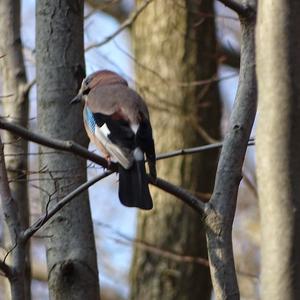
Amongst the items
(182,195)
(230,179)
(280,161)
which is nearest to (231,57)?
(230,179)

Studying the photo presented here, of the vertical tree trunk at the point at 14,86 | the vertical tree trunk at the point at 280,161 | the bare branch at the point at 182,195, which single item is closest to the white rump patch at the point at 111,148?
the bare branch at the point at 182,195

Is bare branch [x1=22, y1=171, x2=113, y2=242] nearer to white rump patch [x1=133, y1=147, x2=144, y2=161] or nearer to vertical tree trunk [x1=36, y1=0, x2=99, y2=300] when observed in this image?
white rump patch [x1=133, y1=147, x2=144, y2=161]

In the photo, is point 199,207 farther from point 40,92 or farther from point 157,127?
point 157,127

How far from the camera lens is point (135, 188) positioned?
4043 mm

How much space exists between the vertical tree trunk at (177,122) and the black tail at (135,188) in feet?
11.1

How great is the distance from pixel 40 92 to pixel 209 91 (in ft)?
10.9

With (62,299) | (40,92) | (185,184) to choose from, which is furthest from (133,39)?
(62,299)

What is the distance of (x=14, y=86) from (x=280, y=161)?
3222 millimetres

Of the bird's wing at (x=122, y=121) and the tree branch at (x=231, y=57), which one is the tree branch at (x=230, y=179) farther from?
the tree branch at (x=231, y=57)

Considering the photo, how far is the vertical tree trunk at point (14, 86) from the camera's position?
539 cm

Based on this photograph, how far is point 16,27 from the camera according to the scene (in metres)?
5.54

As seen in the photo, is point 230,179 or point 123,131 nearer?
point 230,179

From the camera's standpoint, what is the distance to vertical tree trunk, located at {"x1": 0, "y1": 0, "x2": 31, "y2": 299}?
17.7 ft

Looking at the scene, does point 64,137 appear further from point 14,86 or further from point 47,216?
point 14,86
